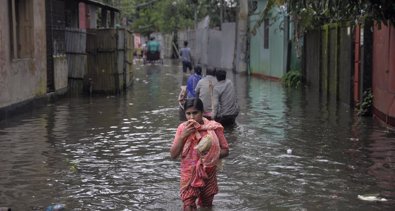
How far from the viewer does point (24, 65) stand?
15.3 meters

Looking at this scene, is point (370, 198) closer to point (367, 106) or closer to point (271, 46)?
point (367, 106)

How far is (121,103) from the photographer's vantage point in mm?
17688

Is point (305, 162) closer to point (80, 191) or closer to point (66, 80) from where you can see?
point (80, 191)

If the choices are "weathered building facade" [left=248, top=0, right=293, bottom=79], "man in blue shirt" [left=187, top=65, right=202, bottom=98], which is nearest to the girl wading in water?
"man in blue shirt" [left=187, top=65, right=202, bottom=98]

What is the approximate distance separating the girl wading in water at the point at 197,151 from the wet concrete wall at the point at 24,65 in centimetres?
859

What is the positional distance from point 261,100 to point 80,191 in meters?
11.3

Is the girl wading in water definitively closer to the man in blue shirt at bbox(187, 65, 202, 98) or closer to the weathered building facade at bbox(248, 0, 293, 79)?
the man in blue shirt at bbox(187, 65, 202, 98)

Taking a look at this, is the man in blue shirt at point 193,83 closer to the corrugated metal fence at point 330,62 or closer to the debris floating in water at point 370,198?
the corrugated metal fence at point 330,62

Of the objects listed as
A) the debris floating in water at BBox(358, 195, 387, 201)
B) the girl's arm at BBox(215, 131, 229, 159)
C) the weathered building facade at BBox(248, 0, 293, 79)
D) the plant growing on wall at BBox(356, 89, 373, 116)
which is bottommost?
the debris floating in water at BBox(358, 195, 387, 201)

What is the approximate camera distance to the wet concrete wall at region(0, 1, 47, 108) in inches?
542

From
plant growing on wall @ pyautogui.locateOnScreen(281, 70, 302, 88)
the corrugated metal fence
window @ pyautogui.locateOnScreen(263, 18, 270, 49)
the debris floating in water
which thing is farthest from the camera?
window @ pyautogui.locateOnScreen(263, 18, 270, 49)

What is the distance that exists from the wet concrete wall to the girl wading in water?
8593 mm

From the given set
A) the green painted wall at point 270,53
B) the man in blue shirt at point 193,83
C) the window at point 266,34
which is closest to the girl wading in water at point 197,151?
the man in blue shirt at point 193,83

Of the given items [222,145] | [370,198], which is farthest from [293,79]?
[222,145]
